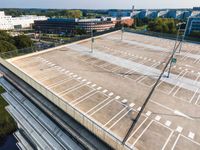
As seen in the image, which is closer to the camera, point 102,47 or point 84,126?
point 84,126

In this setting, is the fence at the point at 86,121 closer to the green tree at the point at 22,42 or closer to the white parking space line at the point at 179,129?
the white parking space line at the point at 179,129

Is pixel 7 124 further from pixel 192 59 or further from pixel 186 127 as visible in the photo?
pixel 192 59

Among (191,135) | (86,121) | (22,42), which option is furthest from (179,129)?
(22,42)

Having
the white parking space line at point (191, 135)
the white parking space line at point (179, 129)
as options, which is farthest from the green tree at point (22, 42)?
the white parking space line at point (191, 135)

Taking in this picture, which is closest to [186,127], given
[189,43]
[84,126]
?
[84,126]

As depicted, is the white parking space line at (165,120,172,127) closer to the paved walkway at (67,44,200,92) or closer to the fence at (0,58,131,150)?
the fence at (0,58,131,150)

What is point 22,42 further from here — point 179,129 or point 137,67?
point 179,129

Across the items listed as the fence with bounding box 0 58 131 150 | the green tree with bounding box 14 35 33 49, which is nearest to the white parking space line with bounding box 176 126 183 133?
the fence with bounding box 0 58 131 150

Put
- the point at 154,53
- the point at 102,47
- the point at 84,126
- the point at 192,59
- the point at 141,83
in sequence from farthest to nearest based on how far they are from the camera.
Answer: the point at 102,47
the point at 154,53
the point at 192,59
the point at 141,83
the point at 84,126
